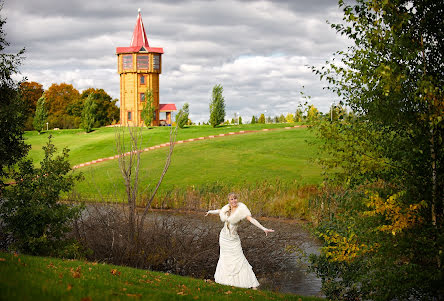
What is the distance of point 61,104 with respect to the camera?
313 ft

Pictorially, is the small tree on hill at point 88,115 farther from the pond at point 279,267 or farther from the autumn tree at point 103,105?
the pond at point 279,267

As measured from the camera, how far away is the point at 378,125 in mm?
11430

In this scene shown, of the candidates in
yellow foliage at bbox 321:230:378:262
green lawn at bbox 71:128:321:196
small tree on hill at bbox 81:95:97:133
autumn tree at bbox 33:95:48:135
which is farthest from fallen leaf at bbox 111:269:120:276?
autumn tree at bbox 33:95:48:135

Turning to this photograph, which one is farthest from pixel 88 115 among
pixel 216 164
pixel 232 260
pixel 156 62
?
pixel 232 260

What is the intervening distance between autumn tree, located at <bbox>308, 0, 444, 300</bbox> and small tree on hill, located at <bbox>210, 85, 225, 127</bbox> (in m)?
54.7

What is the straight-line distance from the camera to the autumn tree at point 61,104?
91.2 m

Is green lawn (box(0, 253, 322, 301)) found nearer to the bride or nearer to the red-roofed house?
the bride

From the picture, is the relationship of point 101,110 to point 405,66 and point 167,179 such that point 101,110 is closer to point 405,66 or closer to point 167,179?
point 167,179

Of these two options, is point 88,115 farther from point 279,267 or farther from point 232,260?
point 232,260

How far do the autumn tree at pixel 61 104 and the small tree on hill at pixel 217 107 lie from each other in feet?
108

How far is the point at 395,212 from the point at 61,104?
301 feet

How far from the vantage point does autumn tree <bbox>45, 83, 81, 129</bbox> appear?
91.2m

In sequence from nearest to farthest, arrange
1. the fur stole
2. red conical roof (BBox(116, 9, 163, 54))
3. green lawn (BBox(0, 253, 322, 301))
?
green lawn (BBox(0, 253, 322, 301))
the fur stole
red conical roof (BBox(116, 9, 163, 54))

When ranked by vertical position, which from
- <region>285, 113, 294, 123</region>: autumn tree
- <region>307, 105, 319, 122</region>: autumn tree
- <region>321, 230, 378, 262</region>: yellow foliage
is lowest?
<region>321, 230, 378, 262</region>: yellow foliage
